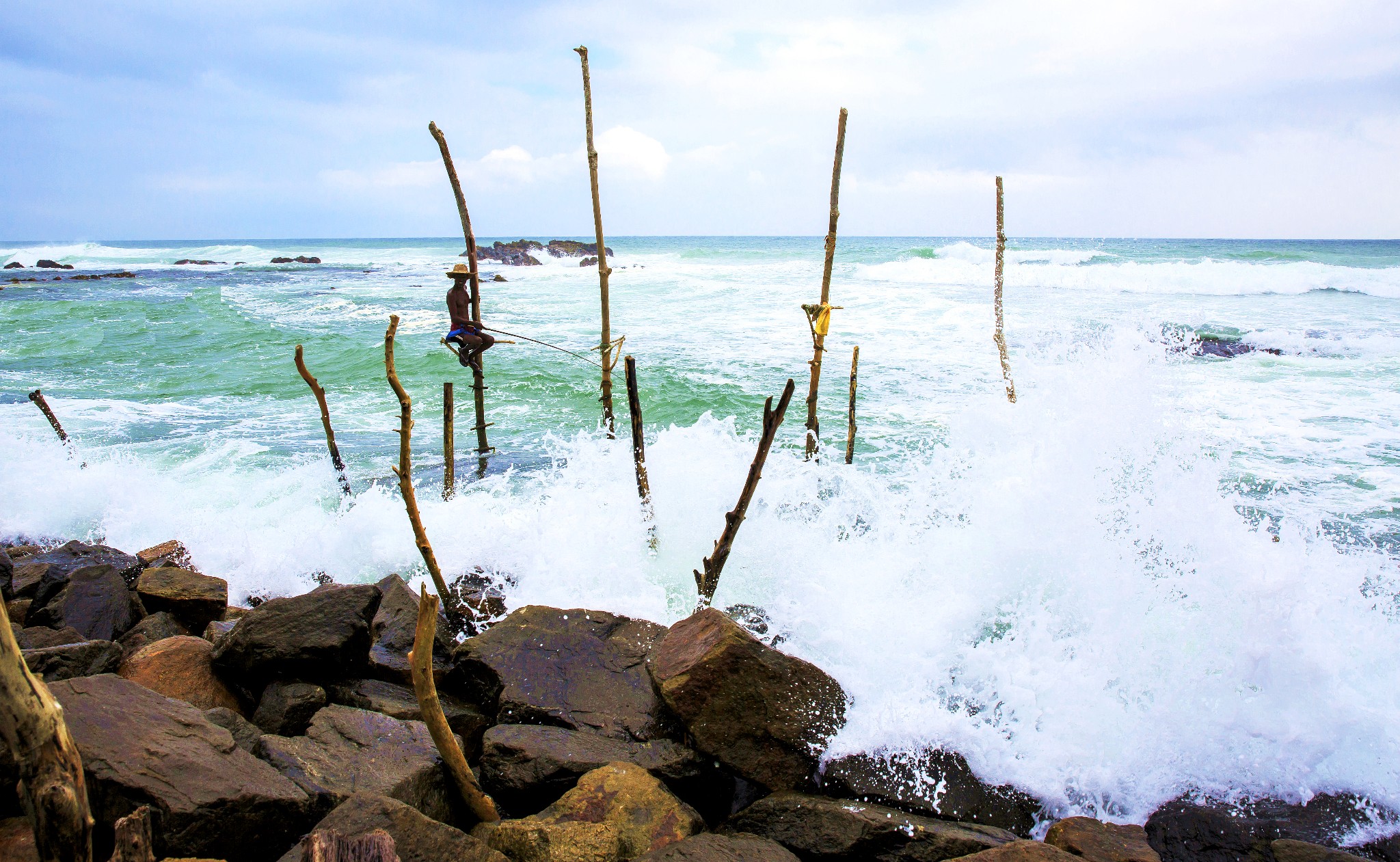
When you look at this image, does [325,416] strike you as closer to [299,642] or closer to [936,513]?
[299,642]

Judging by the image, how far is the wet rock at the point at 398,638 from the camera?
13.9 feet

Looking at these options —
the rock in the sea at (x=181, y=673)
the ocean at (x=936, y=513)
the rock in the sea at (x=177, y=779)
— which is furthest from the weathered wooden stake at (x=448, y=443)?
the rock in the sea at (x=177, y=779)

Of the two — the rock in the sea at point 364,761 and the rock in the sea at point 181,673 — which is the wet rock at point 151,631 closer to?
the rock in the sea at point 181,673

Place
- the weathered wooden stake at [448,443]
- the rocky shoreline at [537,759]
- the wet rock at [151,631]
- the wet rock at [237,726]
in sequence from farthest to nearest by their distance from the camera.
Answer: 1. the weathered wooden stake at [448,443]
2. the wet rock at [151,631]
3. the wet rock at [237,726]
4. the rocky shoreline at [537,759]

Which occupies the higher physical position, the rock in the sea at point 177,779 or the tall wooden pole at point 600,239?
the tall wooden pole at point 600,239

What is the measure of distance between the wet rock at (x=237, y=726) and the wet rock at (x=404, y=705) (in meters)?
0.49

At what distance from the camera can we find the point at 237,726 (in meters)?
3.36

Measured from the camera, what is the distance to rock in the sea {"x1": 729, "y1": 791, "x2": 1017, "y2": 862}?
119 inches

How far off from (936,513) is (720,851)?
3.81 m

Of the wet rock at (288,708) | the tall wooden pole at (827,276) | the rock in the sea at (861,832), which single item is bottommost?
the rock in the sea at (861,832)

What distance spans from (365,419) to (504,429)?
2.41m

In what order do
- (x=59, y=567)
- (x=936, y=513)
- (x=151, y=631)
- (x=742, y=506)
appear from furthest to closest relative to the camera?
(x=936, y=513), (x=59, y=567), (x=151, y=631), (x=742, y=506)

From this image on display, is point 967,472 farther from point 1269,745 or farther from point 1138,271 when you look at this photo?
point 1138,271

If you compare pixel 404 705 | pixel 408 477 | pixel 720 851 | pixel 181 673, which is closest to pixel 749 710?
pixel 720 851
